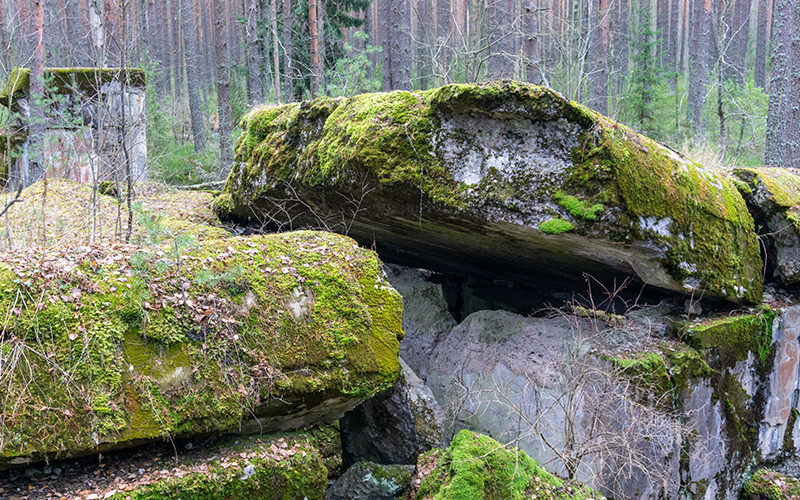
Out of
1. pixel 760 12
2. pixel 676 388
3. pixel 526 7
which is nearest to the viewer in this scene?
pixel 676 388

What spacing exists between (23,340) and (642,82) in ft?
60.2

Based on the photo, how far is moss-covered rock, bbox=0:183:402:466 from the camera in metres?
2.50

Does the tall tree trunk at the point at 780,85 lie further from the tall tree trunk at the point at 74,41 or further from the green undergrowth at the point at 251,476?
the tall tree trunk at the point at 74,41

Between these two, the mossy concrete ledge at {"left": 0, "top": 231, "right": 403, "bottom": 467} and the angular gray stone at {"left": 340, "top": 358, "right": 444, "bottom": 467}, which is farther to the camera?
the angular gray stone at {"left": 340, "top": 358, "right": 444, "bottom": 467}

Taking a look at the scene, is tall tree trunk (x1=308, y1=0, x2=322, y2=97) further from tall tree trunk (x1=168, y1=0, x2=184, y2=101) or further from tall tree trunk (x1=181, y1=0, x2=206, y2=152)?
tall tree trunk (x1=168, y1=0, x2=184, y2=101)

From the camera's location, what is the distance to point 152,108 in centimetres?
1273

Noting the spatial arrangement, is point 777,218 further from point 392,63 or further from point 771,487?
point 392,63

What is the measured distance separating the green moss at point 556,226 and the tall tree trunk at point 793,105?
7.33m

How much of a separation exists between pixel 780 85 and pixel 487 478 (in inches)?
377

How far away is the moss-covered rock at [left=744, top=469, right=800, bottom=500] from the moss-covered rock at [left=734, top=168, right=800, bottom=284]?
1682 mm

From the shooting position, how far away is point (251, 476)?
2.81m

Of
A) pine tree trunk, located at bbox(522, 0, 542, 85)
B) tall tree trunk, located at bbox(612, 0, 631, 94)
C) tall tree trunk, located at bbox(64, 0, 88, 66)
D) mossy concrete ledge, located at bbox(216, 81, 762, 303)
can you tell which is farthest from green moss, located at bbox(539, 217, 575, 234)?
tall tree trunk, located at bbox(612, 0, 631, 94)

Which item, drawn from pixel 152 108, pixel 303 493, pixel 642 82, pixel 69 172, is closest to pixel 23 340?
pixel 303 493

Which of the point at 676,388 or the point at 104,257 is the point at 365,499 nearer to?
the point at 104,257
